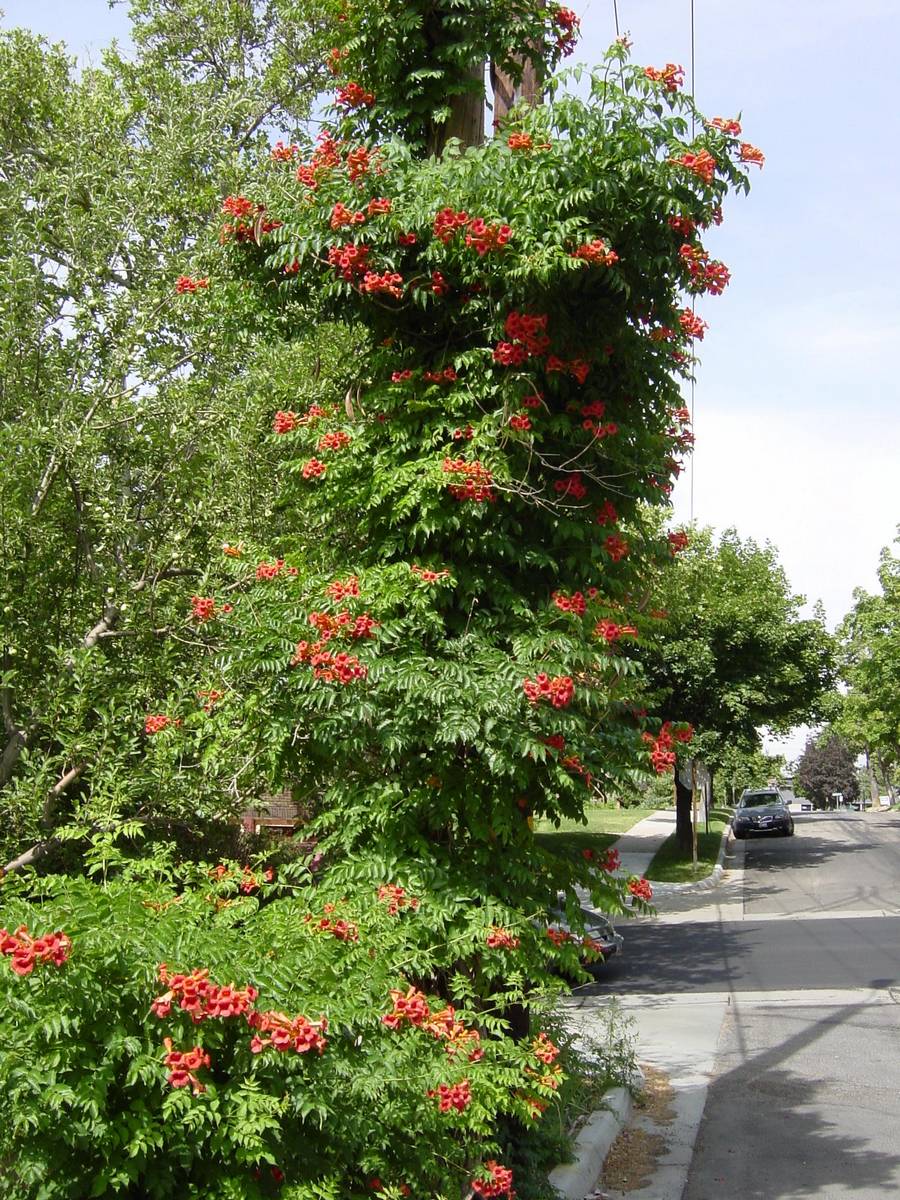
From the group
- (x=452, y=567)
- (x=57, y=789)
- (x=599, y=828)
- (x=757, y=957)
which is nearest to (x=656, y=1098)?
(x=57, y=789)

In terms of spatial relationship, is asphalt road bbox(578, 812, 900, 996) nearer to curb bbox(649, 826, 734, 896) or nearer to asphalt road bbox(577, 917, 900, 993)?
asphalt road bbox(577, 917, 900, 993)

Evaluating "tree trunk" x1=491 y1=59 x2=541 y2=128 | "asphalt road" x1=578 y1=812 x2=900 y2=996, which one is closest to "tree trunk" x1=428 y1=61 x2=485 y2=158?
"tree trunk" x1=491 y1=59 x2=541 y2=128

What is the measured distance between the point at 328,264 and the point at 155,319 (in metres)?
2.83

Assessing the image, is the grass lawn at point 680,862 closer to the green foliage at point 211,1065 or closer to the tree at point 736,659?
the tree at point 736,659

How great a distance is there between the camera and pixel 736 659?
84.8 feet

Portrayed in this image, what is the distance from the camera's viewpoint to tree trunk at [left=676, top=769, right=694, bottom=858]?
2847 cm

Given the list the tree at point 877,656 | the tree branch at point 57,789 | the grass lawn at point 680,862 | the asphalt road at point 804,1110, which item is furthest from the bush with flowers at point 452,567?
the tree at point 877,656

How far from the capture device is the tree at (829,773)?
99.0 m

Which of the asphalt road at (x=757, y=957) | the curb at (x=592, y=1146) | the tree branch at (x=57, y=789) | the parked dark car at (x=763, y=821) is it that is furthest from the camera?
the parked dark car at (x=763, y=821)

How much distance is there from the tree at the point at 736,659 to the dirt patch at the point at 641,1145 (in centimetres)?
1486

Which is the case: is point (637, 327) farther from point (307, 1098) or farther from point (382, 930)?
point (307, 1098)

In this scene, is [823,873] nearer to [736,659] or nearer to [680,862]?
[680,862]

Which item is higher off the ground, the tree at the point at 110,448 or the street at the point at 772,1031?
the tree at the point at 110,448

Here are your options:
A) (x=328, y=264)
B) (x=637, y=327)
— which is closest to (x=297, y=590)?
(x=328, y=264)
